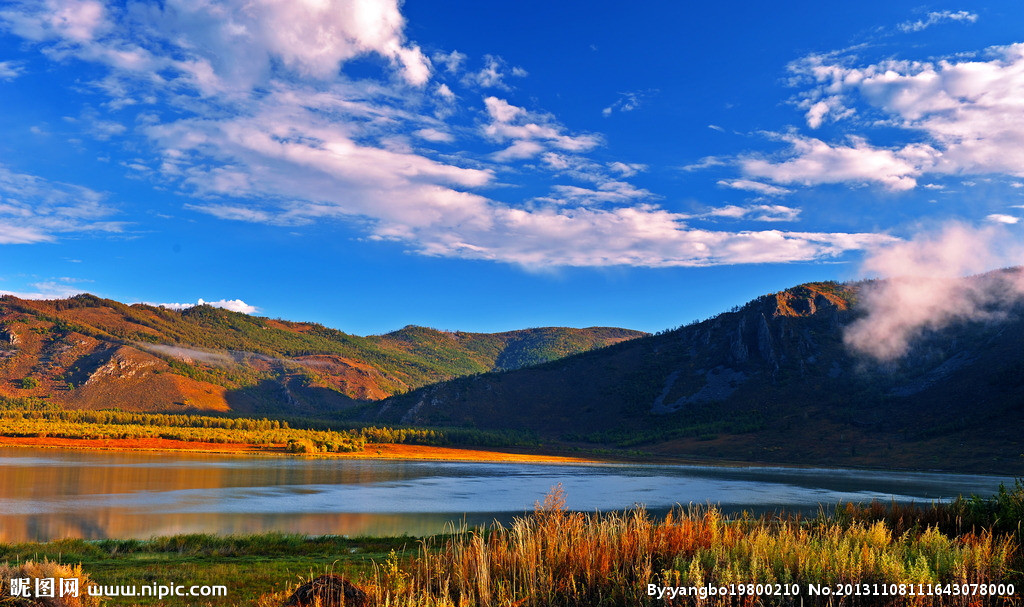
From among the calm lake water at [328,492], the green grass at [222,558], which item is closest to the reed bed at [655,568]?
the green grass at [222,558]

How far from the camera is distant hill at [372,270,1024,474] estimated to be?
3733 inches

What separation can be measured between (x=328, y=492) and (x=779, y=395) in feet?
352

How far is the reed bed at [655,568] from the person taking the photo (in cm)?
773

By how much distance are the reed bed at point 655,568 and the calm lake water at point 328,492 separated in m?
8.72

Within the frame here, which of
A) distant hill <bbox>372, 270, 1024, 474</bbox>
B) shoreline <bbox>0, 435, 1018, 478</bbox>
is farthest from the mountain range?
Answer: shoreline <bbox>0, 435, 1018, 478</bbox>

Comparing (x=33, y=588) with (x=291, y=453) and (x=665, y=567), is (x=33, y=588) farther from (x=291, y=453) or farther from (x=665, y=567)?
(x=291, y=453)

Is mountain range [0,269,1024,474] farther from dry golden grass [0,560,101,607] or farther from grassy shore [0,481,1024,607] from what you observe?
dry golden grass [0,560,101,607]

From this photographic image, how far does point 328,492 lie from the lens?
47.7 meters

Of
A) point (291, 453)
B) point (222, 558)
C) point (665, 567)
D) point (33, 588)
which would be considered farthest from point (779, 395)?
point (33, 588)

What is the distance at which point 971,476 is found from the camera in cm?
7306

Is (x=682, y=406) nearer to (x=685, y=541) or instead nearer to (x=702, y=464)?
(x=702, y=464)

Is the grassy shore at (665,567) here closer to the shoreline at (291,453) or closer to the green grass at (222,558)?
the green grass at (222,558)

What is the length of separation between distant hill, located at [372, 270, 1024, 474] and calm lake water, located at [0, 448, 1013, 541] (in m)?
18.6

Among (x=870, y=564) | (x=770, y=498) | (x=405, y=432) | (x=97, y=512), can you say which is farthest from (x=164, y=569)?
(x=405, y=432)
